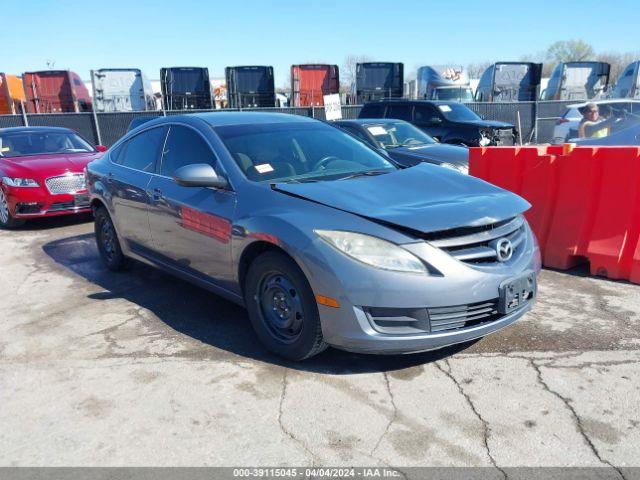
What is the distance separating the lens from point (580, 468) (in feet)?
8.14

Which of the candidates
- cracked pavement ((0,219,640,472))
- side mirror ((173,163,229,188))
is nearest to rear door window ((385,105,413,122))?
cracked pavement ((0,219,640,472))

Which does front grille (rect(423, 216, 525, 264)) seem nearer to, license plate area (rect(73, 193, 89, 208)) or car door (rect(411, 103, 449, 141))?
license plate area (rect(73, 193, 89, 208))

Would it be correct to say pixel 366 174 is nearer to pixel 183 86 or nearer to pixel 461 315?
pixel 461 315

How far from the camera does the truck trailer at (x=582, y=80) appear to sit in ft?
76.8

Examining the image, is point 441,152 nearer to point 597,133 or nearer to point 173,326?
point 597,133

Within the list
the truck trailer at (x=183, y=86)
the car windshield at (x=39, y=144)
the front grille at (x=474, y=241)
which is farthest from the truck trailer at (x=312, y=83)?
the front grille at (x=474, y=241)

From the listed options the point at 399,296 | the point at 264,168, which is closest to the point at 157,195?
the point at 264,168

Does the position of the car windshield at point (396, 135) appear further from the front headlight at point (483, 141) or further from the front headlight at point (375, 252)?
the front headlight at point (375, 252)

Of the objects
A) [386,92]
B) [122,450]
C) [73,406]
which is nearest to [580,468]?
[122,450]

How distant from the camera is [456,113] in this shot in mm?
12328

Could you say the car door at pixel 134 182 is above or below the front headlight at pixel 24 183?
above

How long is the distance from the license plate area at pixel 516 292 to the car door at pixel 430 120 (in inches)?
350

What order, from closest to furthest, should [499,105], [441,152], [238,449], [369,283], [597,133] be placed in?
[238,449] → [369,283] → [441,152] → [597,133] → [499,105]

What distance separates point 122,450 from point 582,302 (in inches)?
149
